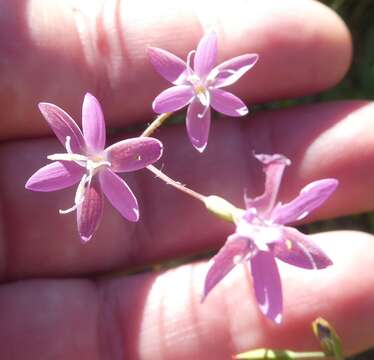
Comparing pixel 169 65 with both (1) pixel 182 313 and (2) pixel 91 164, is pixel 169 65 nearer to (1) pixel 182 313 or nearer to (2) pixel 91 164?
(2) pixel 91 164

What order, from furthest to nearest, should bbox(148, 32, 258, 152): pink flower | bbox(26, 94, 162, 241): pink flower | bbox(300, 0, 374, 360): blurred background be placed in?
1. bbox(300, 0, 374, 360): blurred background
2. bbox(148, 32, 258, 152): pink flower
3. bbox(26, 94, 162, 241): pink flower

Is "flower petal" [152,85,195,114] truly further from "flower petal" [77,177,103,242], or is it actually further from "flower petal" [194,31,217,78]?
"flower petal" [77,177,103,242]

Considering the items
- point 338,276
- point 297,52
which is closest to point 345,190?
point 338,276

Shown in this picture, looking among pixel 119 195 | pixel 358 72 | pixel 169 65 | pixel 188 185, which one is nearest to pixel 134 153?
pixel 119 195

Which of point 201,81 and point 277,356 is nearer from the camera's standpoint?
point 277,356

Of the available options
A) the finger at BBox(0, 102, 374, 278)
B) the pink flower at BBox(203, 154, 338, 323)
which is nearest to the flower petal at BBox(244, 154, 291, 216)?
the pink flower at BBox(203, 154, 338, 323)

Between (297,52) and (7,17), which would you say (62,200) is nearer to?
(7,17)

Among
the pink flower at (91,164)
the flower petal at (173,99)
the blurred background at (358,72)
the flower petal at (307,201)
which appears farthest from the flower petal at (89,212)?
the blurred background at (358,72)

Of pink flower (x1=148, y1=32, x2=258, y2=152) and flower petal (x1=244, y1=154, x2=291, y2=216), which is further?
pink flower (x1=148, y1=32, x2=258, y2=152)
